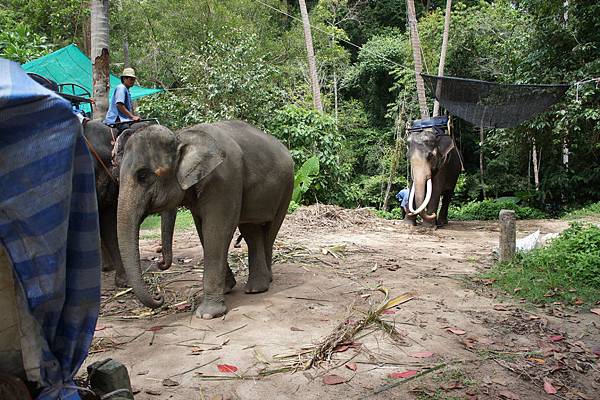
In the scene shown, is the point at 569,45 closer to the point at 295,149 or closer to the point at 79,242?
the point at 295,149

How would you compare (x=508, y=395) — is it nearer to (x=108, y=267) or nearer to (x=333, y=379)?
(x=333, y=379)

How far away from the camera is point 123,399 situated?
223 cm

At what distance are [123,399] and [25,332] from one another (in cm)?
60

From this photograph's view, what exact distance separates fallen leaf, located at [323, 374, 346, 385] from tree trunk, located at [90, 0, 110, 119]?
569cm

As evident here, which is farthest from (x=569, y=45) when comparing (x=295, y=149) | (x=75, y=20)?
(x=75, y=20)

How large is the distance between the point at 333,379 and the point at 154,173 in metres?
2.19

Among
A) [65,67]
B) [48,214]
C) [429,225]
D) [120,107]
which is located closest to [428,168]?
[429,225]

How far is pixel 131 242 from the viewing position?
4.22 m

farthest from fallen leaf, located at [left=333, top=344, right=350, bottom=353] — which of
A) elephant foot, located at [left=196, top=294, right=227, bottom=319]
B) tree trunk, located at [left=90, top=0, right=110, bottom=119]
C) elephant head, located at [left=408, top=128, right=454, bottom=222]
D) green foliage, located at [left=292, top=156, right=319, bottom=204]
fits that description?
green foliage, located at [left=292, top=156, right=319, bottom=204]

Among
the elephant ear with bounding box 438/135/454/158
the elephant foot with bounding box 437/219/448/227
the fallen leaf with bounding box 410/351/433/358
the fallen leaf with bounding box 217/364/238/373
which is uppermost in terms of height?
the elephant ear with bounding box 438/135/454/158

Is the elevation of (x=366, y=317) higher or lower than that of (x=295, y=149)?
lower

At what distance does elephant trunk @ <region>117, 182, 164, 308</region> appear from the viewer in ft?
13.4

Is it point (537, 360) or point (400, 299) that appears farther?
point (400, 299)

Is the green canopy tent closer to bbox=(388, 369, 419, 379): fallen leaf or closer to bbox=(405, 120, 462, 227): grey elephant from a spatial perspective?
bbox=(405, 120, 462, 227): grey elephant
